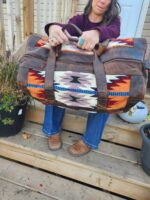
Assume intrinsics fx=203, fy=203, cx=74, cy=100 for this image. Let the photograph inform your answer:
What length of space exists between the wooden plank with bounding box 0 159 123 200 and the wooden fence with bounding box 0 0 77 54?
88cm

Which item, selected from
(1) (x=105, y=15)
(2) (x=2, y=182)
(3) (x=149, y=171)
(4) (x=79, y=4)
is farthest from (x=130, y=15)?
(2) (x=2, y=182)

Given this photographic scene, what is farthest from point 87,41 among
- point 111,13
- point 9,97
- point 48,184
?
point 48,184

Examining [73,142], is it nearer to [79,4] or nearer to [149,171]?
[149,171]

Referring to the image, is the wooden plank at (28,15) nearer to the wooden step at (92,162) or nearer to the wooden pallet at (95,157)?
the wooden pallet at (95,157)

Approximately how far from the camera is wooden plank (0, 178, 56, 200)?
1290 mm

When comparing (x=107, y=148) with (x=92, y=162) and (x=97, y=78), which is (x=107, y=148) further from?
(x=97, y=78)

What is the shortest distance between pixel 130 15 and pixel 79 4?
704 mm

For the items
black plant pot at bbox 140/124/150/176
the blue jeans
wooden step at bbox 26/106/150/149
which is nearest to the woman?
the blue jeans

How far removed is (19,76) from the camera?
1.07 meters

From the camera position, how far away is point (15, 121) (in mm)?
1455

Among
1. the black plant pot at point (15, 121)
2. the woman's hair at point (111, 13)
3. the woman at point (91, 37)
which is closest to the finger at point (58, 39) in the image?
the woman at point (91, 37)

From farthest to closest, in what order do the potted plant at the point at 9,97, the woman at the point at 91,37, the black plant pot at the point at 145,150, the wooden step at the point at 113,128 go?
the wooden step at the point at 113,128, the potted plant at the point at 9,97, the black plant pot at the point at 145,150, the woman at the point at 91,37

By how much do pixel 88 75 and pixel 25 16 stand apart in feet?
3.22

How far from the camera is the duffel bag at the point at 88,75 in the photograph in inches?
38.3
